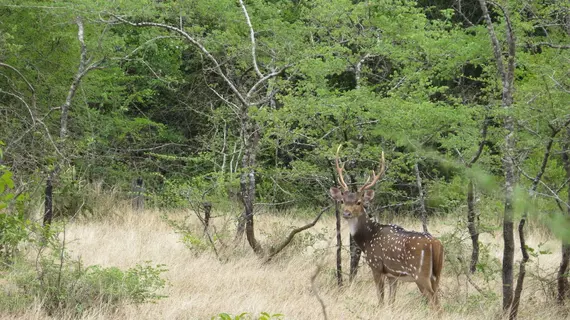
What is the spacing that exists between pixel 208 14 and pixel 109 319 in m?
7.25

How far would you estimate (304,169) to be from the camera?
440 inches

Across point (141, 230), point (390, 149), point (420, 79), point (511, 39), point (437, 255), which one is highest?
point (511, 39)

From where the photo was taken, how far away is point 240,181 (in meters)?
12.1

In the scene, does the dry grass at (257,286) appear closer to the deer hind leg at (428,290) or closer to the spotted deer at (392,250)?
the deer hind leg at (428,290)

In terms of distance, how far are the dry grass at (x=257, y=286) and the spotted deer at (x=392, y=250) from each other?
28cm

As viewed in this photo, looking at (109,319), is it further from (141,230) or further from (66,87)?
(66,87)

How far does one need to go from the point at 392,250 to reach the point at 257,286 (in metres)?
1.71

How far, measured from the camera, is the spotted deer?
8961mm

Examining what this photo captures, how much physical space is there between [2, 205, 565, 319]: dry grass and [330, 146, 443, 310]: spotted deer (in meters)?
0.28

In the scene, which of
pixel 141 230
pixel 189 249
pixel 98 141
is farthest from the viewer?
pixel 98 141

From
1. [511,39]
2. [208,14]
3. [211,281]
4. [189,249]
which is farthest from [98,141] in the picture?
[511,39]

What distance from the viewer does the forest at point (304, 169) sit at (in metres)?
8.18

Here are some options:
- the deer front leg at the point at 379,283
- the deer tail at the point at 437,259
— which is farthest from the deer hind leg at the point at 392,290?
the deer tail at the point at 437,259

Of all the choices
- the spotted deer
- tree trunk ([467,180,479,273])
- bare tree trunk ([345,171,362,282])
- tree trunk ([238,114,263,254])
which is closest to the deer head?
the spotted deer
